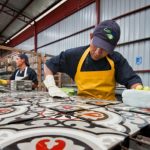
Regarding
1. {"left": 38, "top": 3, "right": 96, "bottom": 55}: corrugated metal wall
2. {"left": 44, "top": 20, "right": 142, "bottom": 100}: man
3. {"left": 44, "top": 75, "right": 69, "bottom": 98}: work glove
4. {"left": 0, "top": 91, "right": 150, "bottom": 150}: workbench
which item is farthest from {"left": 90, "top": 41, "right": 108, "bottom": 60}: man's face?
{"left": 38, "top": 3, "right": 96, "bottom": 55}: corrugated metal wall

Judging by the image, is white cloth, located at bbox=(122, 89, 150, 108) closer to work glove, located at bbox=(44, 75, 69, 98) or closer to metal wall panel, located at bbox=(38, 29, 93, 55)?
work glove, located at bbox=(44, 75, 69, 98)

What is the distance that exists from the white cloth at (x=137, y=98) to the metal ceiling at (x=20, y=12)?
751cm

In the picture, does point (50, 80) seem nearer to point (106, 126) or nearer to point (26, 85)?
point (26, 85)

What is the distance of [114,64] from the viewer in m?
1.60

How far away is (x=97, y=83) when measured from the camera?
157cm

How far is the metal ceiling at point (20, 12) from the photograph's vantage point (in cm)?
818

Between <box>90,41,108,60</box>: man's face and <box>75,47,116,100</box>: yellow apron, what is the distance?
90 mm

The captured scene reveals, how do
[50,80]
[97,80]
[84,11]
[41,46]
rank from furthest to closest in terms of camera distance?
[41,46] < [84,11] < [50,80] < [97,80]

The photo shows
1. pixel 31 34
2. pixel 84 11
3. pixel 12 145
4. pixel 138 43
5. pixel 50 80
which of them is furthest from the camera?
pixel 31 34

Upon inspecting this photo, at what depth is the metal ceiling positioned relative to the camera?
26.8 feet

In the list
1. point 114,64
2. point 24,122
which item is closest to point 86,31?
point 114,64

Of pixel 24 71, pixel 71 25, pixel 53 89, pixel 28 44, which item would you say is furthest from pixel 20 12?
pixel 53 89

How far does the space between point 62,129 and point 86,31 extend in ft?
21.5

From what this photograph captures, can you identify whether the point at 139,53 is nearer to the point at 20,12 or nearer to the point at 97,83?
the point at 97,83
